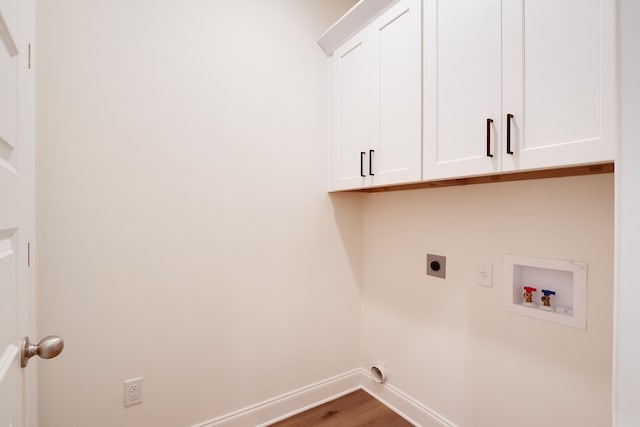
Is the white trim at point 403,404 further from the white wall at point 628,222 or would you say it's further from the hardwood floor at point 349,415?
the white wall at point 628,222

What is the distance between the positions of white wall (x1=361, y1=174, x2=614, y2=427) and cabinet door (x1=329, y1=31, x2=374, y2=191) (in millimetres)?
337

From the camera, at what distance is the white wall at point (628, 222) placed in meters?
0.43

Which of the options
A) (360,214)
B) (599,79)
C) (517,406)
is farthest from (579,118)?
(360,214)

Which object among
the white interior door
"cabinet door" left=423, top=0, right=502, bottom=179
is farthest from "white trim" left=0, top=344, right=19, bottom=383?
"cabinet door" left=423, top=0, right=502, bottom=179

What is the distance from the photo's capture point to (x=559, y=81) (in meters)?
0.96

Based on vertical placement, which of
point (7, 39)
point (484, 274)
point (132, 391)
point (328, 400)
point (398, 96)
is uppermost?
point (398, 96)

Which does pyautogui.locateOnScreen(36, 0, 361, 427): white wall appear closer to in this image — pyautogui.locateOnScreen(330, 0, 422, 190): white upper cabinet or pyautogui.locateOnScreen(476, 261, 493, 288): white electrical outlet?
pyautogui.locateOnScreen(330, 0, 422, 190): white upper cabinet

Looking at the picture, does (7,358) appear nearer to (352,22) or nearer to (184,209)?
(184,209)

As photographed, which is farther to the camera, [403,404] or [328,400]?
[328,400]

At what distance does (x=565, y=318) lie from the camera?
120 cm

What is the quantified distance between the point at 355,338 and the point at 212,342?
3.25ft

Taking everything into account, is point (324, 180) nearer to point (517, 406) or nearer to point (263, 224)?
point (263, 224)

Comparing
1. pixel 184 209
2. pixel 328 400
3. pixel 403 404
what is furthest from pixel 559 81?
pixel 328 400

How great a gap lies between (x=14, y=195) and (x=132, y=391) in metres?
1.18
